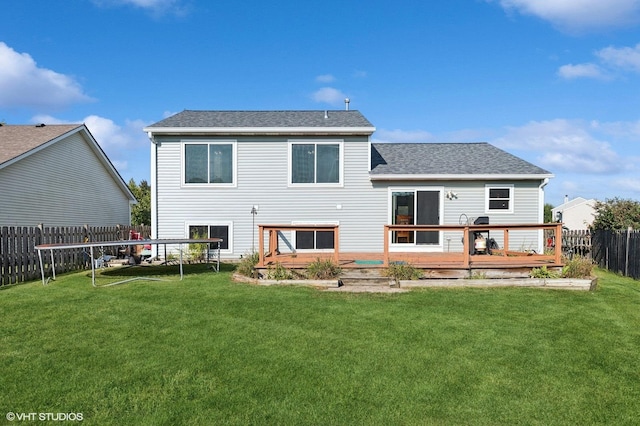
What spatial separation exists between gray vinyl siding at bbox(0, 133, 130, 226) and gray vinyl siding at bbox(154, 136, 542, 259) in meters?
5.98

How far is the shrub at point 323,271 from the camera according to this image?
31.0 feet

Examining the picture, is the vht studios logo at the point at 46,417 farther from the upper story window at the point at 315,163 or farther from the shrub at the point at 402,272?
the upper story window at the point at 315,163

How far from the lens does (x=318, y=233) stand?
14.2 meters

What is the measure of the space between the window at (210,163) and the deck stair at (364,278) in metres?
6.29

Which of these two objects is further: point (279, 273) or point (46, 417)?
point (279, 273)

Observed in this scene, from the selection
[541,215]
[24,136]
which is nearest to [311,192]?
[541,215]

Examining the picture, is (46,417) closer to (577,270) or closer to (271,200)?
(577,270)

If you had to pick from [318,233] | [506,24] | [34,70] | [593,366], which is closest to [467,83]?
[506,24]

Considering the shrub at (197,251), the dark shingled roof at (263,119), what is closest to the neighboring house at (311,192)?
the dark shingled roof at (263,119)

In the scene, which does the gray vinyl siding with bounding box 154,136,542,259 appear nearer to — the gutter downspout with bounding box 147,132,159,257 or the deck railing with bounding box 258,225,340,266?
the gutter downspout with bounding box 147,132,159,257

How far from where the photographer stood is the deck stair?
9.50 m

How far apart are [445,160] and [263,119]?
680 cm

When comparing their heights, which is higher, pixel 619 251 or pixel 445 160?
pixel 445 160

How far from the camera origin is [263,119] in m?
15.2
